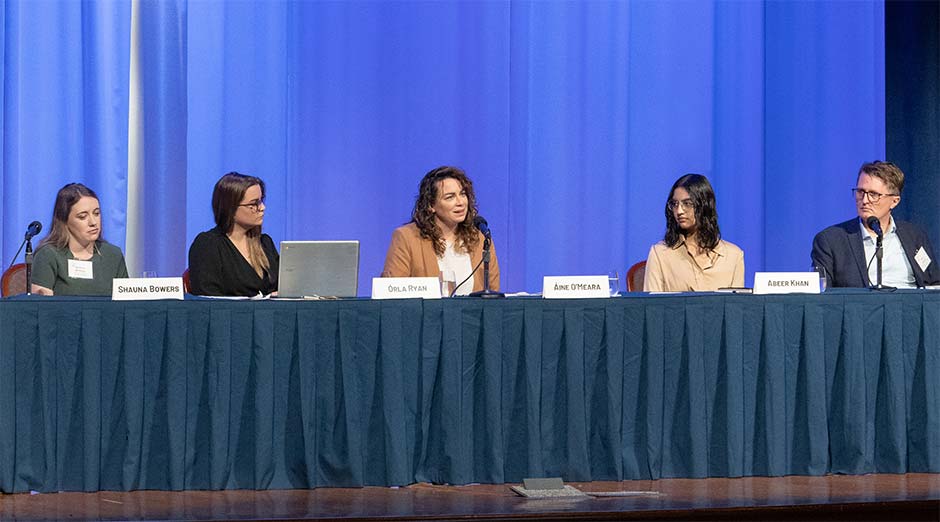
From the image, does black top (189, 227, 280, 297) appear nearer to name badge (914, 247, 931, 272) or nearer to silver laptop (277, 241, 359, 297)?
silver laptop (277, 241, 359, 297)

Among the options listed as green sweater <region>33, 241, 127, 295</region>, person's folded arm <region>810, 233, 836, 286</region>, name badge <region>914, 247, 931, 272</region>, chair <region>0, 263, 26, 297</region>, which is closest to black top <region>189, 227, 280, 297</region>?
green sweater <region>33, 241, 127, 295</region>

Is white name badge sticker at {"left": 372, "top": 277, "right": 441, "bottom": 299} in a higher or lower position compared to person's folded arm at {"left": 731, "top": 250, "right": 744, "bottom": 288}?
lower

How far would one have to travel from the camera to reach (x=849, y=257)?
426 cm

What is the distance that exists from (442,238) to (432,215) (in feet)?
0.32

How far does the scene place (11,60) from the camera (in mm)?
4809

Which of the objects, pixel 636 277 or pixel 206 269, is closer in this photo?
pixel 206 269

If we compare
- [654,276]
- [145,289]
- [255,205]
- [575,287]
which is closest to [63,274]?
[255,205]

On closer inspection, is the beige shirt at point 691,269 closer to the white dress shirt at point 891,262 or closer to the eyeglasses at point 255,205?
the white dress shirt at point 891,262

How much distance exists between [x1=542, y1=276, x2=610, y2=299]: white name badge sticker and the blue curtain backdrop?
5.68ft

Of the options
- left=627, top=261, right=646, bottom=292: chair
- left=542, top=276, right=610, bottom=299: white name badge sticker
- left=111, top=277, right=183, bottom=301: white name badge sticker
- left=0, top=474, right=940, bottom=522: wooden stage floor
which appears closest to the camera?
left=0, top=474, right=940, bottom=522: wooden stage floor

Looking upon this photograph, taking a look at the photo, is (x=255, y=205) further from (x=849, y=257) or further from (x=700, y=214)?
(x=849, y=257)

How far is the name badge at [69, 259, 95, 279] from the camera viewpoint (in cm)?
407

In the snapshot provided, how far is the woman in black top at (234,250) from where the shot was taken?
4090mm

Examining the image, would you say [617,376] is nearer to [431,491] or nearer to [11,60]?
[431,491]
